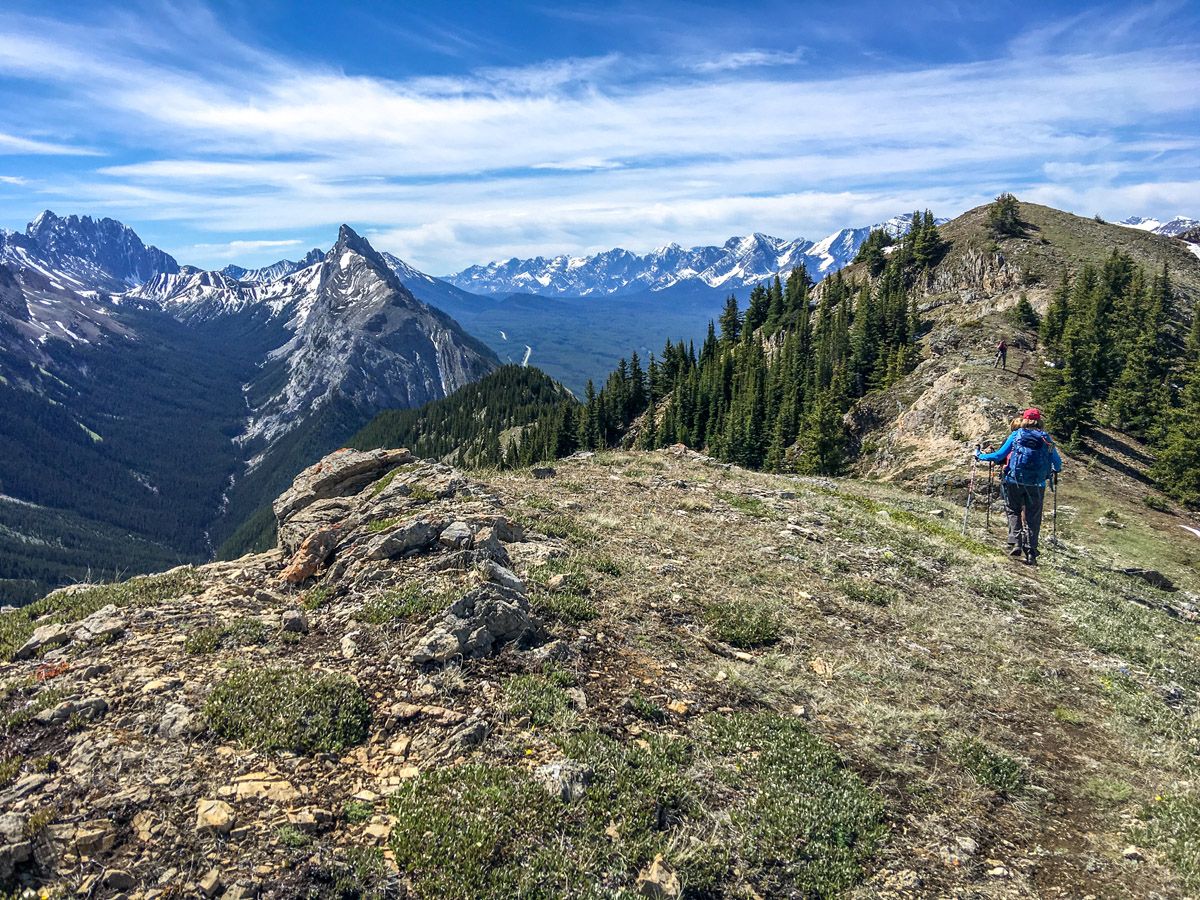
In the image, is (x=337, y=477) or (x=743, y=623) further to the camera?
(x=337, y=477)

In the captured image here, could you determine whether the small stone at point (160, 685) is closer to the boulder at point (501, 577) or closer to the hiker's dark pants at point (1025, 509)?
the boulder at point (501, 577)

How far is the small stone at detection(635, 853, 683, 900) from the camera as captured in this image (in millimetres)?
6389

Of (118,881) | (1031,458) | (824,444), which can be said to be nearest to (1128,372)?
(824,444)

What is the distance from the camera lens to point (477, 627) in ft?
34.4

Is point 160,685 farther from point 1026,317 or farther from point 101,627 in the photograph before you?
point 1026,317

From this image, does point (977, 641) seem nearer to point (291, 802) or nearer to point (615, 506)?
point (615, 506)

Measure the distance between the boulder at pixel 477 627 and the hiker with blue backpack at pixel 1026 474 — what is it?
16.4 metres

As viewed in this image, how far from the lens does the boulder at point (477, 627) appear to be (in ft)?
32.7

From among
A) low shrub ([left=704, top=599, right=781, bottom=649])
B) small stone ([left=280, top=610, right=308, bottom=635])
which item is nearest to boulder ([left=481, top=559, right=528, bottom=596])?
small stone ([left=280, top=610, right=308, bottom=635])

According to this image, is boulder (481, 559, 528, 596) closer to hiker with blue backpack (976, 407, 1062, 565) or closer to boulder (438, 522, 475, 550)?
boulder (438, 522, 475, 550)

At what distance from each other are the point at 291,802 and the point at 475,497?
11.2 meters

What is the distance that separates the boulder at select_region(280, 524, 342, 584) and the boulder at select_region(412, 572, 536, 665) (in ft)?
17.5

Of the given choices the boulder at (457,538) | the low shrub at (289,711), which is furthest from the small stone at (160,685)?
the boulder at (457,538)

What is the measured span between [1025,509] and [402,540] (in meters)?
19.8
